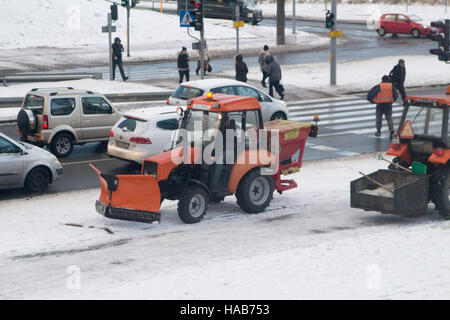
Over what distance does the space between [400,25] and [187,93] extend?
3403cm

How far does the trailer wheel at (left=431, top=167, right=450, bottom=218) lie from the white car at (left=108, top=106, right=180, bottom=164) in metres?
6.81

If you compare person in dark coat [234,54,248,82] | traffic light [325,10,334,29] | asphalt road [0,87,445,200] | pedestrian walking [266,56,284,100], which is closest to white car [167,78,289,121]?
asphalt road [0,87,445,200]

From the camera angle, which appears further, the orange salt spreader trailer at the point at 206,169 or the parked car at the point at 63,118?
the parked car at the point at 63,118

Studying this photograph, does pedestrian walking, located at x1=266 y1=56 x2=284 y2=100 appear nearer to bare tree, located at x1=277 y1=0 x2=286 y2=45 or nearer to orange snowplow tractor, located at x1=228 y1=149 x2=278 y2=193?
orange snowplow tractor, located at x1=228 y1=149 x2=278 y2=193

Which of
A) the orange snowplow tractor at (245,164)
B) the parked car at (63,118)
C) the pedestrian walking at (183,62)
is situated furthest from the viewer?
the pedestrian walking at (183,62)

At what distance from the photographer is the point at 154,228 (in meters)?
13.5

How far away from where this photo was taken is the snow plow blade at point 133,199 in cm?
1316

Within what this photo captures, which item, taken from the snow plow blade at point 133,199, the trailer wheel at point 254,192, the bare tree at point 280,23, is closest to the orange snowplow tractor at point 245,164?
the trailer wheel at point 254,192

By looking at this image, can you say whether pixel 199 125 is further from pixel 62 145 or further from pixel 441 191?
pixel 62 145

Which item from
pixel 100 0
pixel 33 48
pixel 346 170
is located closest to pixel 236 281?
pixel 346 170

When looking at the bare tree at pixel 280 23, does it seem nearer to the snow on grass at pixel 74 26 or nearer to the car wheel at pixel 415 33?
the snow on grass at pixel 74 26

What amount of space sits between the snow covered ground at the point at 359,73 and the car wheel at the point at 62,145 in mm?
15016

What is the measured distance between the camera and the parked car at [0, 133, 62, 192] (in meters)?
16.4

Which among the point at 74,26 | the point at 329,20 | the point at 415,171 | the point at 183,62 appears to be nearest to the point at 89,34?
the point at 74,26
